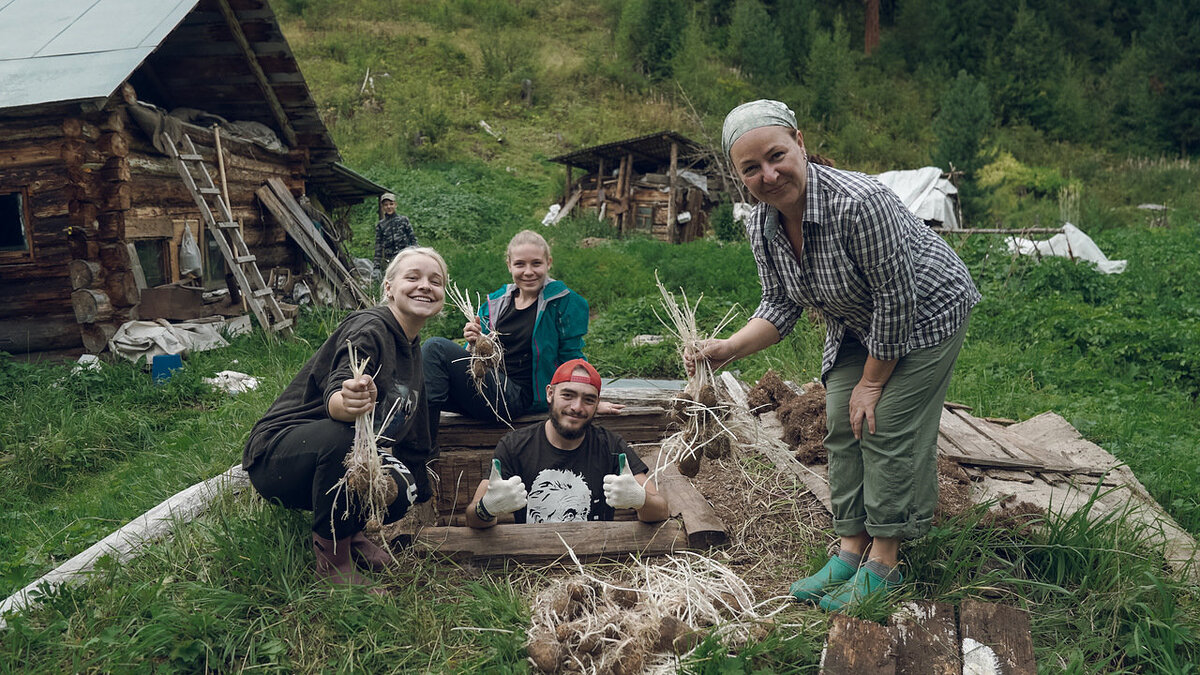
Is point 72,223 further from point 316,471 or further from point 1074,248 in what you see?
point 1074,248

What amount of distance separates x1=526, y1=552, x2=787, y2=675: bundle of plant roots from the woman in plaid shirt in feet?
1.00

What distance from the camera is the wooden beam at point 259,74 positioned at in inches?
329

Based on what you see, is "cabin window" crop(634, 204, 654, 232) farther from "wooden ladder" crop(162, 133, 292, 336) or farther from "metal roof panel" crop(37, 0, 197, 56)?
"metal roof panel" crop(37, 0, 197, 56)

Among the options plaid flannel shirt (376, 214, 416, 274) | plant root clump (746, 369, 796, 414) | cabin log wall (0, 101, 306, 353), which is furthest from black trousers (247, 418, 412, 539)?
plaid flannel shirt (376, 214, 416, 274)

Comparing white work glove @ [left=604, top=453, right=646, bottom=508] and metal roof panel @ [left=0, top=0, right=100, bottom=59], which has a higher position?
metal roof panel @ [left=0, top=0, right=100, bottom=59]

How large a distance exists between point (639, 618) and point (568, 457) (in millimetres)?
995

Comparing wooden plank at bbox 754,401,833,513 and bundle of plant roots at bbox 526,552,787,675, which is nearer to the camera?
bundle of plant roots at bbox 526,552,787,675

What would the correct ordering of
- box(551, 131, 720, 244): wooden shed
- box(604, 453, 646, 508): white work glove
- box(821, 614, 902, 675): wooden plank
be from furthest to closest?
box(551, 131, 720, 244): wooden shed
box(604, 453, 646, 508): white work glove
box(821, 614, 902, 675): wooden plank

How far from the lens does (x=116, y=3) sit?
789cm

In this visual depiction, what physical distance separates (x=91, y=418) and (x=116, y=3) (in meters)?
4.82

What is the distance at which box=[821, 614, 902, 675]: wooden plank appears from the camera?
2363 mm

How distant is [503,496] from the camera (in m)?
3.08

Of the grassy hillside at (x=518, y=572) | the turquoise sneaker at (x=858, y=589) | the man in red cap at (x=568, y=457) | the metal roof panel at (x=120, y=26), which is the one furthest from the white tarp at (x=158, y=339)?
the turquoise sneaker at (x=858, y=589)

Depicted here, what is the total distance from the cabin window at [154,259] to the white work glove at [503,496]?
6.31 m
